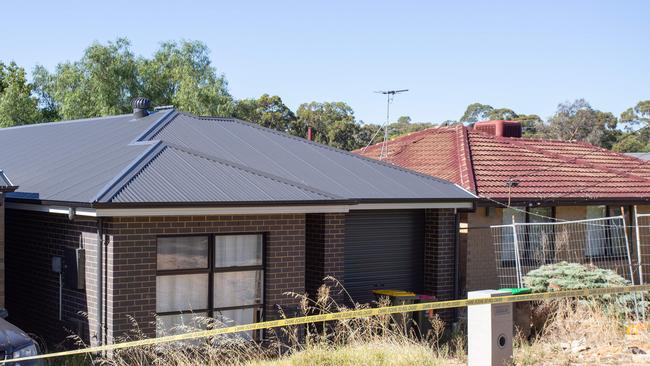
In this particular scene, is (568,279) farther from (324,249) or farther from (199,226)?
(199,226)

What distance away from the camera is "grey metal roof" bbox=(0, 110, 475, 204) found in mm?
12286

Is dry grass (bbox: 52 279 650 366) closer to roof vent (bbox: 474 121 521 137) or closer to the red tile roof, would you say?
the red tile roof

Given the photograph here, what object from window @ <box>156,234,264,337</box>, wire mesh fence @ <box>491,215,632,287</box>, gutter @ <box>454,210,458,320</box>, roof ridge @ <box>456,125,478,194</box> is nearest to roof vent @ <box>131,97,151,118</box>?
window @ <box>156,234,264,337</box>

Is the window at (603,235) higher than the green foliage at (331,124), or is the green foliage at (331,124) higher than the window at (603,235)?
the green foliage at (331,124)

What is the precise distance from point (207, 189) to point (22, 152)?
6407 millimetres

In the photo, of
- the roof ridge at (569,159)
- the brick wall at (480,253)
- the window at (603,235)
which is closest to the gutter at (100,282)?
the brick wall at (480,253)

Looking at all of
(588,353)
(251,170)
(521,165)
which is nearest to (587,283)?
(588,353)

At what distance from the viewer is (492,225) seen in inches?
712

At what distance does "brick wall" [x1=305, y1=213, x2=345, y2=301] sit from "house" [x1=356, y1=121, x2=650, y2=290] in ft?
11.3

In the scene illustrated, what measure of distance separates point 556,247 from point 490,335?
9073 mm

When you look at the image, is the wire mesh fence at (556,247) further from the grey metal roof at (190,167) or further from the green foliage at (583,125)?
the green foliage at (583,125)

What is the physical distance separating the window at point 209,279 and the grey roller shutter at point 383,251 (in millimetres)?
2877

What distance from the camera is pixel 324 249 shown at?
14.3m

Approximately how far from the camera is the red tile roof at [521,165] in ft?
62.1
